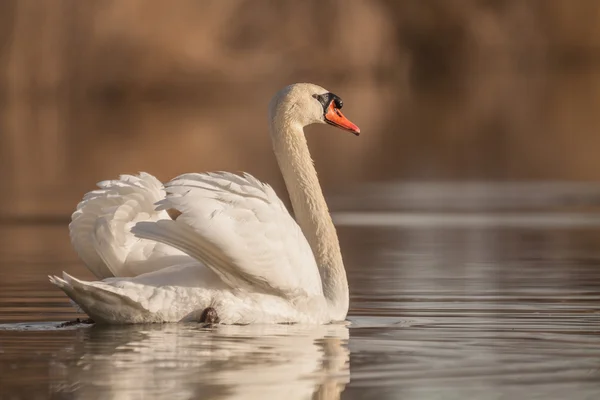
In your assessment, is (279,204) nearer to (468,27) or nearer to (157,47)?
(157,47)

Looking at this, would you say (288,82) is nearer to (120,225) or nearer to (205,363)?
(120,225)

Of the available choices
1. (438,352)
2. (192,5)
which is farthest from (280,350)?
(192,5)

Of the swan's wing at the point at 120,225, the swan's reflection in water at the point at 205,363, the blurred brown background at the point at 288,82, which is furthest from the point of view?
the blurred brown background at the point at 288,82

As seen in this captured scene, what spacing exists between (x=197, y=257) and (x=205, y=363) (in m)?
1.20

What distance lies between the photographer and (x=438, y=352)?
833cm

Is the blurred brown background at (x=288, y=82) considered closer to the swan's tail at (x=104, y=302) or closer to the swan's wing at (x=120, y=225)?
the swan's wing at (x=120, y=225)

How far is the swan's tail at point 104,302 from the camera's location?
882 cm

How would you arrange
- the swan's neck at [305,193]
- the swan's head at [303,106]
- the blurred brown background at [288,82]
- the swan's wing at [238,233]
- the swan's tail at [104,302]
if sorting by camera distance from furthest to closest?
1. the blurred brown background at [288,82]
2. the swan's head at [303,106]
3. the swan's neck at [305,193]
4. the swan's wing at [238,233]
5. the swan's tail at [104,302]

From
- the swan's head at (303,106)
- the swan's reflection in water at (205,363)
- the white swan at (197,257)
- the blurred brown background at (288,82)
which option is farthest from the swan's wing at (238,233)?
the blurred brown background at (288,82)

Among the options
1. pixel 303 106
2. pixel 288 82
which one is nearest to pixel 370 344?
pixel 303 106

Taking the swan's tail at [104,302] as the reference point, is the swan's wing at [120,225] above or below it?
above

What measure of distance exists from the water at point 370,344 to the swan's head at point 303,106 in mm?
1199

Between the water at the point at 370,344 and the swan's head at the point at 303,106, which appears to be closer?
the water at the point at 370,344

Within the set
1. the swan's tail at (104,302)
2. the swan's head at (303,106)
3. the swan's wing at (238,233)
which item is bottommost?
the swan's tail at (104,302)
